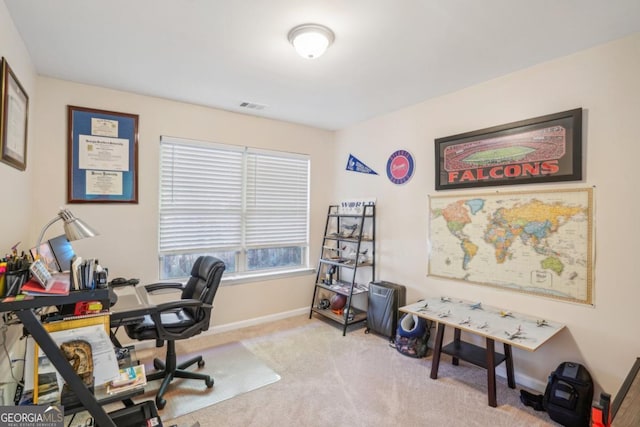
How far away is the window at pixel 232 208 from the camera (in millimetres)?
3391

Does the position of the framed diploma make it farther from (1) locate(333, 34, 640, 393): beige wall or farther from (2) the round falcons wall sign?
(1) locate(333, 34, 640, 393): beige wall

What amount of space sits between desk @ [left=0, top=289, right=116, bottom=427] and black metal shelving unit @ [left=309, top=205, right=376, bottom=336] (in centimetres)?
263

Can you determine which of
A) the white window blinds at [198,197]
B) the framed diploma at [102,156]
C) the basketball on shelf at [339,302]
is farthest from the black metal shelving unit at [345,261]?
the framed diploma at [102,156]

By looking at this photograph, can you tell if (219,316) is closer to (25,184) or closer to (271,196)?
(271,196)

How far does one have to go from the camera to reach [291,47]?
227 cm

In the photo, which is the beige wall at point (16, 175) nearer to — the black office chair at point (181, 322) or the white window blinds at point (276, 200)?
the black office chair at point (181, 322)

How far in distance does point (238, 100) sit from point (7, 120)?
1.89m

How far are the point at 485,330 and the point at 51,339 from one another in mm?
2516

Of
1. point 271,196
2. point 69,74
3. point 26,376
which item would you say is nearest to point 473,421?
point 26,376

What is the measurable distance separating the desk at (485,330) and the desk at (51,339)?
2.25 metres

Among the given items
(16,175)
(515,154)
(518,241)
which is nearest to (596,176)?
(515,154)

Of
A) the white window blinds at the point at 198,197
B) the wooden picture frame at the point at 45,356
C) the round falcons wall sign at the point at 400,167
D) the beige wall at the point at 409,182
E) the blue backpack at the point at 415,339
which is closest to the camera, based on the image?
the wooden picture frame at the point at 45,356

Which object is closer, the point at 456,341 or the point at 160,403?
the point at 160,403

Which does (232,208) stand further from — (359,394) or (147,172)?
(359,394)
